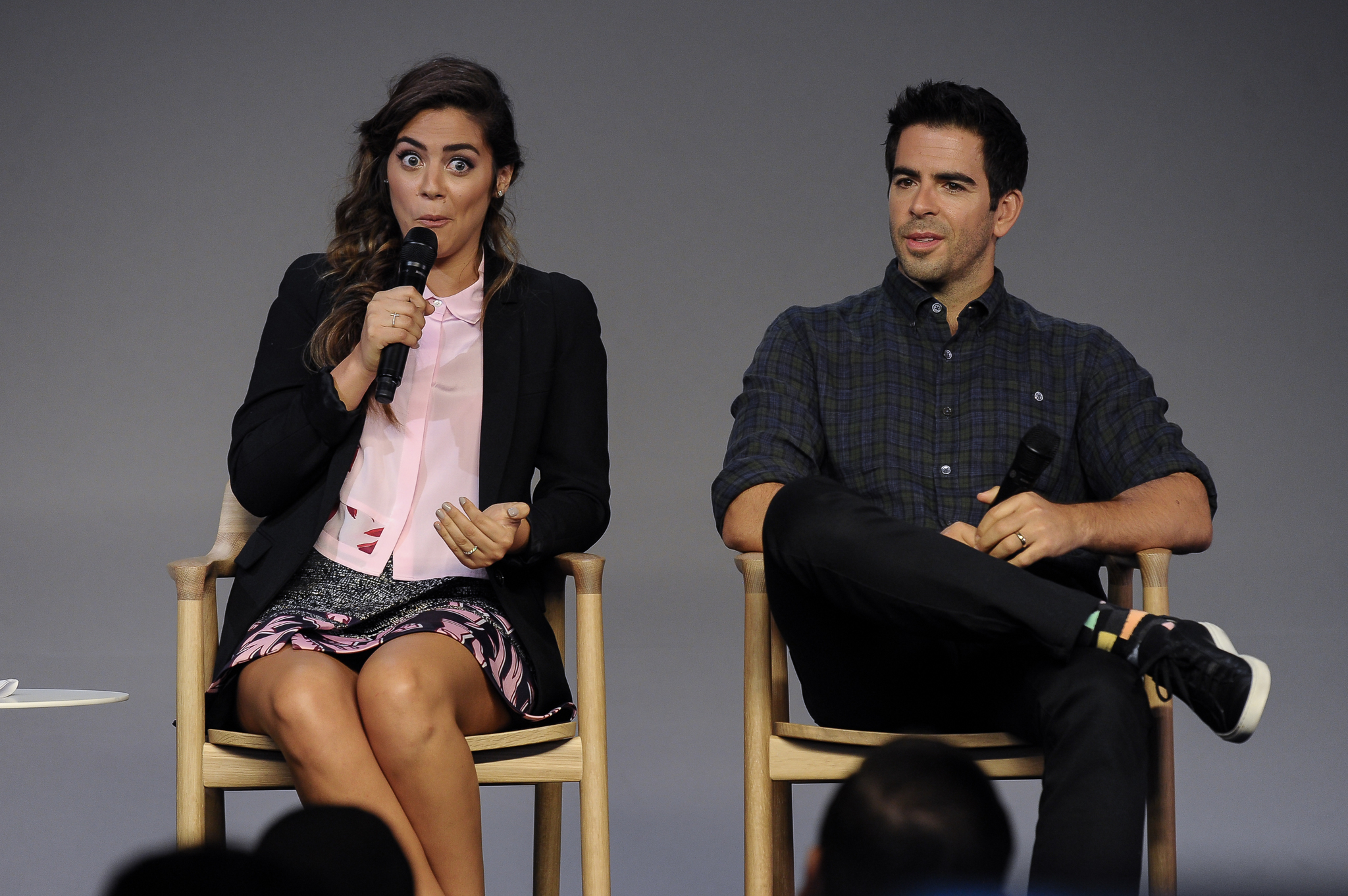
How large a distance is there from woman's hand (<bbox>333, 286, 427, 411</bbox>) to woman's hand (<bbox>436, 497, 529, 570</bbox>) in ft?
0.65

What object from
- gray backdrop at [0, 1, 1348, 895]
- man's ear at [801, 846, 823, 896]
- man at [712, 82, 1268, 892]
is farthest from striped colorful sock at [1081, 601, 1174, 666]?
gray backdrop at [0, 1, 1348, 895]

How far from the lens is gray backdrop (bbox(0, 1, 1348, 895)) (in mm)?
4762

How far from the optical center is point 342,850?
1039 mm

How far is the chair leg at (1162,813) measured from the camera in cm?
171

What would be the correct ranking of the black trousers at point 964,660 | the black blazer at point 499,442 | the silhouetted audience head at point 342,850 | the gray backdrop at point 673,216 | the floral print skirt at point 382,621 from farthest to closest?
the gray backdrop at point 673,216
the black blazer at point 499,442
the floral print skirt at point 382,621
the black trousers at point 964,660
the silhouetted audience head at point 342,850

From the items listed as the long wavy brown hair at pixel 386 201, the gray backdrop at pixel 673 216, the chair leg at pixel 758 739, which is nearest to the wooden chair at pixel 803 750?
the chair leg at pixel 758 739

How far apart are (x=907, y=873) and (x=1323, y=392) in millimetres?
4374

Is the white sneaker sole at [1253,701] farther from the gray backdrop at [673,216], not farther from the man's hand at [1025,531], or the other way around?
the gray backdrop at [673,216]

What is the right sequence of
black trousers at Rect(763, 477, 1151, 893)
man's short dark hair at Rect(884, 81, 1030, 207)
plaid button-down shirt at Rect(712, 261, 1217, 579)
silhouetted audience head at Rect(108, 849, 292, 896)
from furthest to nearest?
man's short dark hair at Rect(884, 81, 1030, 207)
plaid button-down shirt at Rect(712, 261, 1217, 579)
black trousers at Rect(763, 477, 1151, 893)
silhouetted audience head at Rect(108, 849, 292, 896)

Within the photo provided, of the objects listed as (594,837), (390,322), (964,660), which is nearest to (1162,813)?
(964,660)

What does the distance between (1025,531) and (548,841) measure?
0.82 meters

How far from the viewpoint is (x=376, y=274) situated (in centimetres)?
203

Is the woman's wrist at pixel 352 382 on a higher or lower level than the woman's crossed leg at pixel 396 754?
higher

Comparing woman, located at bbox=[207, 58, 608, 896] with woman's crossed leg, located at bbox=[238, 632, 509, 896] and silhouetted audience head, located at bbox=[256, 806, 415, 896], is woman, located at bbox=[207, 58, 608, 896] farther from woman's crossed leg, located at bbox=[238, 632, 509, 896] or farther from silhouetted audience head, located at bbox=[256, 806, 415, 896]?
silhouetted audience head, located at bbox=[256, 806, 415, 896]
